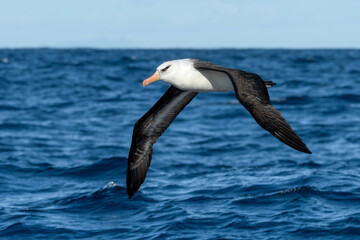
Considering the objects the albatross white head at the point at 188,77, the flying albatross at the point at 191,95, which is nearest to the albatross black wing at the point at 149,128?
the flying albatross at the point at 191,95

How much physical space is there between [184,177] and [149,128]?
16.2 feet

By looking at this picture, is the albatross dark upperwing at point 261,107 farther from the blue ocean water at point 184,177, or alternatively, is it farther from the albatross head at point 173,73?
the blue ocean water at point 184,177

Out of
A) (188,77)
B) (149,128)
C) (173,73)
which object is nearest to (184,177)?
(149,128)

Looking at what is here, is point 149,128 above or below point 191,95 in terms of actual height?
below

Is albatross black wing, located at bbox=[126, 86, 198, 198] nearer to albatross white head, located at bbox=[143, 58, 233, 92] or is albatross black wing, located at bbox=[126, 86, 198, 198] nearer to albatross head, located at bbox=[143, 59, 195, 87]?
albatross white head, located at bbox=[143, 58, 233, 92]

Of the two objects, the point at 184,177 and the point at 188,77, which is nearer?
the point at 188,77

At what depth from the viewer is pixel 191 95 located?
10.1 m

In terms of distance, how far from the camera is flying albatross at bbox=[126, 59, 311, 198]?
6.82 meters

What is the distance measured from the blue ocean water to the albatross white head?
3.27 m

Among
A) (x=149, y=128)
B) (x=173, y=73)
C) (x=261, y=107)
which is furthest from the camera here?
(x=149, y=128)

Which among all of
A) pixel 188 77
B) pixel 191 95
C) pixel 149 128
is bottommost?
pixel 149 128

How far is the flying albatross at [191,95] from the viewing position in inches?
268

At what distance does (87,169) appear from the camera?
15.7 m

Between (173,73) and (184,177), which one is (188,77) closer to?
(173,73)
